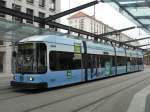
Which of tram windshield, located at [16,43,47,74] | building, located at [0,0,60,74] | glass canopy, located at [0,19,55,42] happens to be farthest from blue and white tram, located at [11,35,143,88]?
building, located at [0,0,60,74]

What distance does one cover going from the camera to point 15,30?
2711 cm

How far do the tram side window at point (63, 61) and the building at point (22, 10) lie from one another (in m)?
18.6

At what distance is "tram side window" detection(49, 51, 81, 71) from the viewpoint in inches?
771

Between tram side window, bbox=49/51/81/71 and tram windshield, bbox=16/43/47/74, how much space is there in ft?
2.20

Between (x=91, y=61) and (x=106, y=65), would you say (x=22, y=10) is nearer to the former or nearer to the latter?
(x=106, y=65)

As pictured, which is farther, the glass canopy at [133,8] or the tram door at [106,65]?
the tram door at [106,65]

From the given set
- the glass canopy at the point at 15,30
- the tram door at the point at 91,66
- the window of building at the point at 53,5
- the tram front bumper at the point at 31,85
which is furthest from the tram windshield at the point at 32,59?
the window of building at the point at 53,5

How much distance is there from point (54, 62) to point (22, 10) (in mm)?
30742

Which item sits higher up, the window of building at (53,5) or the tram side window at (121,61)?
the window of building at (53,5)

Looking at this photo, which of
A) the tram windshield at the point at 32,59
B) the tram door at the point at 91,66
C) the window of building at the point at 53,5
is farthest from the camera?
the window of building at the point at 53,5

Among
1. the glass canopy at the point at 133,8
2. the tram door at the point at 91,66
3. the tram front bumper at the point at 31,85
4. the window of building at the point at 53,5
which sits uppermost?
the window of building at the point at 53,5

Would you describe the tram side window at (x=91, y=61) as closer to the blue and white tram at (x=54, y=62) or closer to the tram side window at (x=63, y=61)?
the blue and white tram at (x=54, y=62)

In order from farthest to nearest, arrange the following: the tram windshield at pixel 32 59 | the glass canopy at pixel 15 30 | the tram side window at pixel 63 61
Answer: the glass canopy at pixel 15 30, the tram side window at pixel 63 61, the tram windshield at pixel 32 59

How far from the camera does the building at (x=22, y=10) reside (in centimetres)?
4622
